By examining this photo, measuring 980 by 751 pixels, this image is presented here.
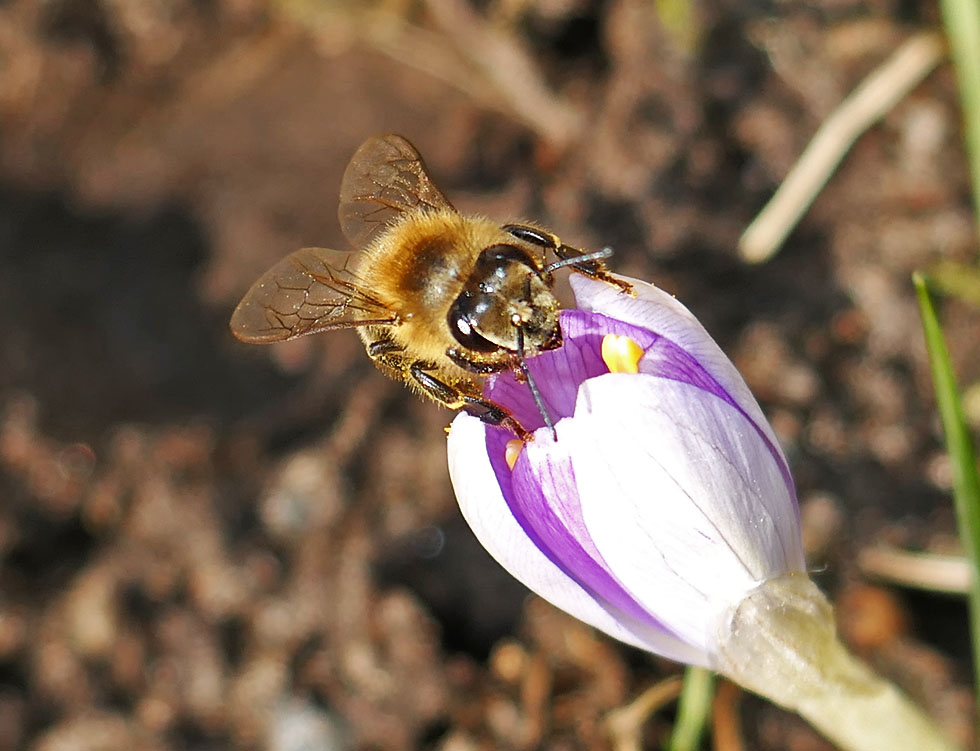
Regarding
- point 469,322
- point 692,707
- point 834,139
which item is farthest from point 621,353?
point 834,139

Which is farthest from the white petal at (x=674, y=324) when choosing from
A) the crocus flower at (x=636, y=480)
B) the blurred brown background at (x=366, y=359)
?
the blurred brown background at (x=366, y=359)

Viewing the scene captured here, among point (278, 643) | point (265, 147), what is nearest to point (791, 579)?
point (278, 643)

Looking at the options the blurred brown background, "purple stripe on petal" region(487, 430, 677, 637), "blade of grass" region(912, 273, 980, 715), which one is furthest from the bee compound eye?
the blurred brown background

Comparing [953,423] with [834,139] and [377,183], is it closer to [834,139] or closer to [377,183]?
[377,183]

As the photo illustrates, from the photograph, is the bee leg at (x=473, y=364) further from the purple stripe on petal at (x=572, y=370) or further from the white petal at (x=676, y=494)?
the white petal at (x=676, y=494)

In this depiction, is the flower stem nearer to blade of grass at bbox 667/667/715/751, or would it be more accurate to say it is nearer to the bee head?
blade of grass at bbox 667/667/715/751
